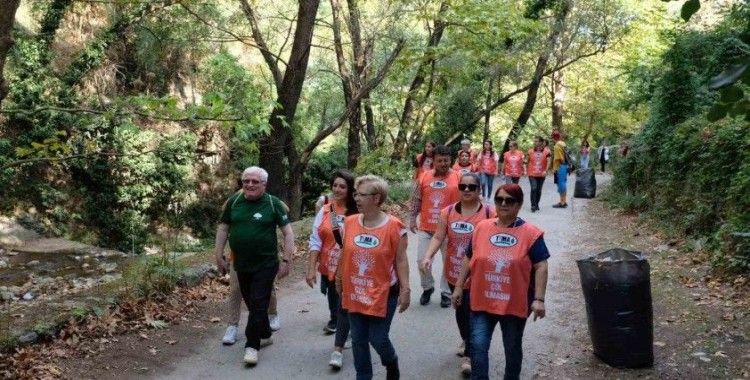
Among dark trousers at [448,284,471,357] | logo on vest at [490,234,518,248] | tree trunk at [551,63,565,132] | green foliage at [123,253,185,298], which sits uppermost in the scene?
tree trunk at [551,63,565,132]

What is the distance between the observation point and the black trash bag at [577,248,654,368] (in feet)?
17.6

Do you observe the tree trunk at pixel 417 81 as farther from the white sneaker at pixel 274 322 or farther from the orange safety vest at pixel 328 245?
the orange safety vest at pixel 328 245

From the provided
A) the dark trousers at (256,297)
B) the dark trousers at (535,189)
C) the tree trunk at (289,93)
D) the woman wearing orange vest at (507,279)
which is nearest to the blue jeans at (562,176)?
A: the dark trousers at (535,189)

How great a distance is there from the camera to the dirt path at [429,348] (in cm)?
573

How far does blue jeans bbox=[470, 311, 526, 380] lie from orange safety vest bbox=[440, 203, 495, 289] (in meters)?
1.31

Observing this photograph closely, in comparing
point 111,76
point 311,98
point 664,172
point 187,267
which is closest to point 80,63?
point 111,76

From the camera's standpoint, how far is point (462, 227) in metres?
6.06

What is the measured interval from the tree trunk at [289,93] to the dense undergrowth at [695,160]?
7.18 meters

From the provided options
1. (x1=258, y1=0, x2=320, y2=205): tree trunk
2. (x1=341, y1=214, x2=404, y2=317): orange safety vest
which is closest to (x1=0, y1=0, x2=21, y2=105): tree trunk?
(x1=341, y1=214, x2=404, y2=317): orange safety vest

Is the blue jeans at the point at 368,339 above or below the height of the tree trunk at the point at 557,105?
below

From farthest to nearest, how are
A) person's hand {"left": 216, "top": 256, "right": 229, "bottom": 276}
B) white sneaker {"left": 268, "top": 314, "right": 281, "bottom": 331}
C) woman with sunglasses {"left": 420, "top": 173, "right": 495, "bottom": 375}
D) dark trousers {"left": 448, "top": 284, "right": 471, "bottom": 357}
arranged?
white sneaker {"left": 268, "top": 314, "right": 281, "bottom": 331} → person's hand {"left": 216, "top": 256, "right": 229, "bottom": 276} → woman with sunglasses {"left": 420, "top": 173, "right": 495, "bottom": 375} → dark trousers {"left": 448, "top": 284, "right": 471, "bottom": 357}

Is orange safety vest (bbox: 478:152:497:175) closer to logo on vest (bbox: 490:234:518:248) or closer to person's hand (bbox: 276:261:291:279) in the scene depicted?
person's hand (bbox: 276:261:291:279)

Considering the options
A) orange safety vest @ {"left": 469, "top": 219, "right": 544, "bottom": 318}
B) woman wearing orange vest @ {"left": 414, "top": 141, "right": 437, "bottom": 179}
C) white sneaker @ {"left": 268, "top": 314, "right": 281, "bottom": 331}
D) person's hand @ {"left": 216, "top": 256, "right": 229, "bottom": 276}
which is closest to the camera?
orange safety vest @ {"left": 469, "top": 219, "right": 544, "bottom": 318}

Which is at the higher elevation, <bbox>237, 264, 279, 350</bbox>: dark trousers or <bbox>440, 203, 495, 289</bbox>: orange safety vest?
<bbox>440, 203, 495, 289</bbox>: orange safety vest
